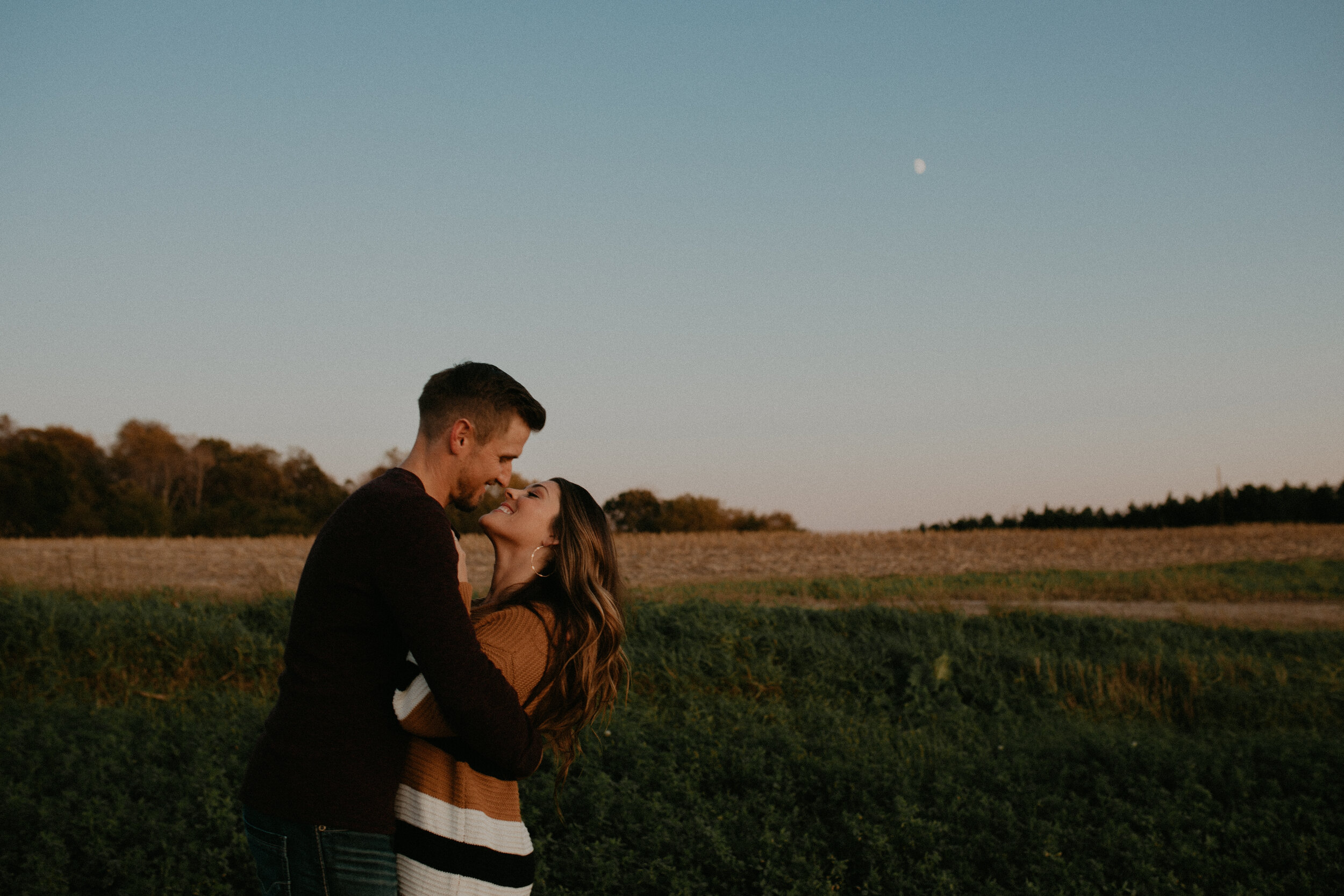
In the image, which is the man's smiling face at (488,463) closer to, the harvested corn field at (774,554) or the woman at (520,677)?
the woman at (520,677)

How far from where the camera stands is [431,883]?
2.06 meters

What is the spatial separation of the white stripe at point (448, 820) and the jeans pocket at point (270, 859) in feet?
0.91

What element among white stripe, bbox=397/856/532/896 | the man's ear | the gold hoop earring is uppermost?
the man's ear

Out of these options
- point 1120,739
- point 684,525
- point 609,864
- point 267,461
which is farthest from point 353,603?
point 267,461

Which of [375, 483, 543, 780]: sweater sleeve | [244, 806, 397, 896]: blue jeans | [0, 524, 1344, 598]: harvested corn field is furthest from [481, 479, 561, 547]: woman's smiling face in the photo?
[0, 524, 1344, 598]: harvested corn field

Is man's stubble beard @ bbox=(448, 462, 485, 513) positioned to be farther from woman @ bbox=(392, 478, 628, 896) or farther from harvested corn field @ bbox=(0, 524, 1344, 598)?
harvested corn field @ bbox=(0, 524, 1344, 598)

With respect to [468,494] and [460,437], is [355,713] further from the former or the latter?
[460,437]

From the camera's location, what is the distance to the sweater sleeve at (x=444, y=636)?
187 cm

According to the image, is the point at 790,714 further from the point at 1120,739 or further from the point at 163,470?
the point at 163,470

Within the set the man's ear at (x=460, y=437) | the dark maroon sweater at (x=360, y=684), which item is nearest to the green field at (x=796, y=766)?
the dark maroon sweater at (x=360, y=684)

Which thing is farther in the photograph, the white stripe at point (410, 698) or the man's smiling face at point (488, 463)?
the man's smiling face at point (488, 463)

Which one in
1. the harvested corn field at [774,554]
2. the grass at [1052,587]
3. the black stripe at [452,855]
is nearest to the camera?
the black stripe at [452,855]

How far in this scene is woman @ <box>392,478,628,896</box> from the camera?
2.08 metres

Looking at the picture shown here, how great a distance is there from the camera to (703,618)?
11.9m
